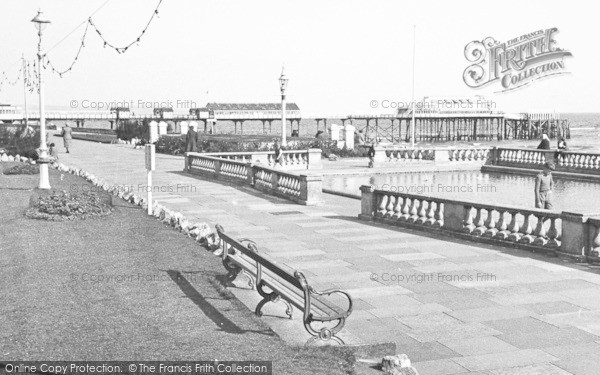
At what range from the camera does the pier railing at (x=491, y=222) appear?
13133 millimetres

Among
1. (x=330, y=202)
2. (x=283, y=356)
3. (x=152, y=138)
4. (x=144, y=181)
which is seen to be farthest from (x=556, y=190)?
(x=152, y=138)

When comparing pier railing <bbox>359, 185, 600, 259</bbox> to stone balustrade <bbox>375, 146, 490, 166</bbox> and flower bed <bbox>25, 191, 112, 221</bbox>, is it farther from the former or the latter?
stone balustrade <bbox>375, 146, 490, 166</bbox>

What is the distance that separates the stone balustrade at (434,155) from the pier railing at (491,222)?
68.0 feet

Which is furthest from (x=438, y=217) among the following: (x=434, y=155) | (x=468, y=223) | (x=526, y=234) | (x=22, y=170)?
(x=434, y=155)

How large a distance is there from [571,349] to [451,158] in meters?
32.5

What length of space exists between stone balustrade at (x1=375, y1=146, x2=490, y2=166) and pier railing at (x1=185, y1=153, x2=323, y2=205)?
1109cm

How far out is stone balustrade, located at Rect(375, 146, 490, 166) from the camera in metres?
39.8

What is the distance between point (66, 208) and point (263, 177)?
9.36m

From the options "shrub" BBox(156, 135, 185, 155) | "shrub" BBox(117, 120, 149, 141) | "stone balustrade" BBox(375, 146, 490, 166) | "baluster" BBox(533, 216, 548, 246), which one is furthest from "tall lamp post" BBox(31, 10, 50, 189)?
"shrub" BBox(117, 120, 149, 141)

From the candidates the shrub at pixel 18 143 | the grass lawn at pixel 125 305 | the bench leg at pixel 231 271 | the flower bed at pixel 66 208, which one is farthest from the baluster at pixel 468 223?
the shrub at pixel 18 143

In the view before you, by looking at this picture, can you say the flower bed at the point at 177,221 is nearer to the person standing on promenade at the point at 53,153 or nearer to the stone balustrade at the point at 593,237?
the stone balustrade at the point at 593,237

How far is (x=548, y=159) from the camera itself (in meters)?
35.5

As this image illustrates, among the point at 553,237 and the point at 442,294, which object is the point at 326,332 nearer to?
the point at 442,294

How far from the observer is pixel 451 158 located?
132ft
